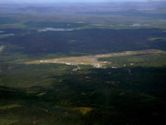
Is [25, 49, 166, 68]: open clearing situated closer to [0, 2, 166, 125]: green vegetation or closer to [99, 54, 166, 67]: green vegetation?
[0, 2, 166, 125]: green vegetation

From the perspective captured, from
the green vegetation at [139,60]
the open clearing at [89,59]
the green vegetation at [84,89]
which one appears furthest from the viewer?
the open clearing at [89,59]

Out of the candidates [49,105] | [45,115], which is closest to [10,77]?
[49,105]

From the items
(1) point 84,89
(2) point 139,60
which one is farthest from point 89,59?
(1) point 84,89

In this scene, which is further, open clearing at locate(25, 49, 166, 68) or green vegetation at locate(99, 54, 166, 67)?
open clearing at locate(25, 49, 166, 68)

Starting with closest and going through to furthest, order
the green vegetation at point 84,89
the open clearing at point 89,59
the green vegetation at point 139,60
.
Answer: the green vegetation at point 84,89, the green vegetation at point 139,60, the open clearing at point 89,59

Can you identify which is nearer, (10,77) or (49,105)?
(49,105)

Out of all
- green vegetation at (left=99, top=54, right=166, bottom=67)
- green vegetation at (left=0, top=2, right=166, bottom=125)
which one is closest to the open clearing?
green vegetation at (left=0, top=2, right=166, bottom=125)

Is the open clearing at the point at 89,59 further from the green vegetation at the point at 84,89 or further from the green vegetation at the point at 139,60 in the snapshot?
the green vegetation at the point at 139,60

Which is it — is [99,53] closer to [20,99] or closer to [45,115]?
[20,99]

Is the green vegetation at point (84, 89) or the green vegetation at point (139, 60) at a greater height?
the green vegetation at point (84, 89)

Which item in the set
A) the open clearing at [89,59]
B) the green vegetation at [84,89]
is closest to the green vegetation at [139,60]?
the green vegetation at [84,89]

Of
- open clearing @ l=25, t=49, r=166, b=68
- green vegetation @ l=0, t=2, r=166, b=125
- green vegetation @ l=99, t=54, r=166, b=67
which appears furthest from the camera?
open clearing @ l=25, t=49, r=166, b=68
